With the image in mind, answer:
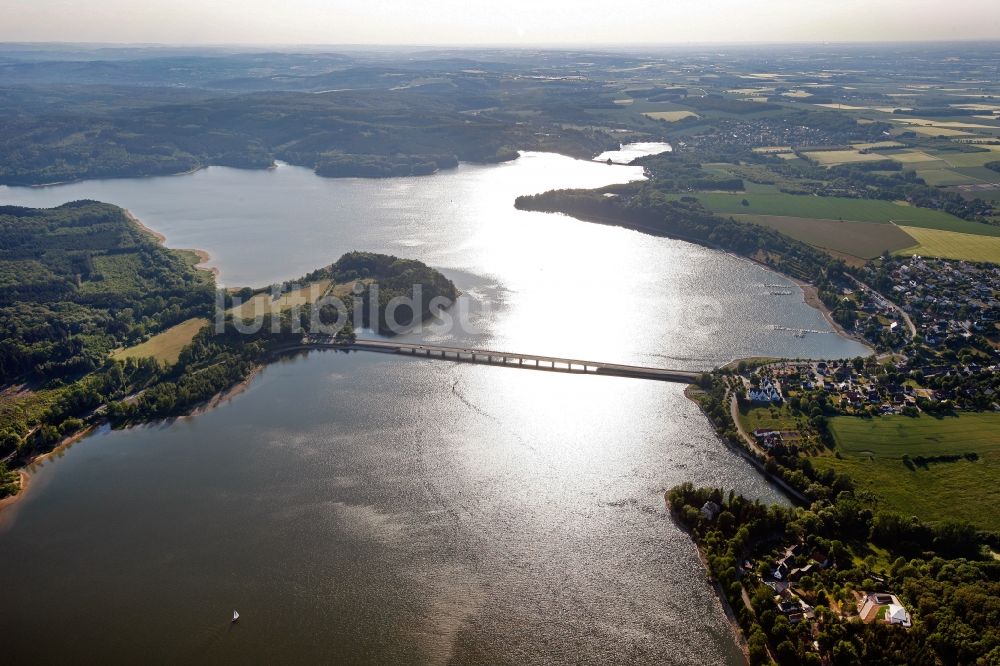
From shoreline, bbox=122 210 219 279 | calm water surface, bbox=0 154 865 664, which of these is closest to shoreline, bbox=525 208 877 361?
calm water surface, bbox=0 154 865 664

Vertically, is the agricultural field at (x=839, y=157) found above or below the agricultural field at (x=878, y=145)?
below

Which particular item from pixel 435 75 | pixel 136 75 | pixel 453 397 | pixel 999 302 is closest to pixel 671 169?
pixel 999 302

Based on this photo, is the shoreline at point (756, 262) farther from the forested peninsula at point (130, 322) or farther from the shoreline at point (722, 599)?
the forested peninsula at point (130, 322)

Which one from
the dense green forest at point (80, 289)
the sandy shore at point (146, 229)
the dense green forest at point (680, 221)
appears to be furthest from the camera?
the sandy shore at point (146, 229)

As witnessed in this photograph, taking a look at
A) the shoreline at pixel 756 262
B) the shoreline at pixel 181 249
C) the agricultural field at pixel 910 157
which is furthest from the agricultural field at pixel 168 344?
the agricultural field at pixel 910 157

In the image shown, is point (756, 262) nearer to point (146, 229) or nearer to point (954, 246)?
point (954, 246)

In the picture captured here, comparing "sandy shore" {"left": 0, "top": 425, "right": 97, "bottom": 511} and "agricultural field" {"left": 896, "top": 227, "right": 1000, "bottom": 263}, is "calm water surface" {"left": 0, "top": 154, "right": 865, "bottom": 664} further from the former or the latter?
"agricultural field" {"left": 896, "top": 227, "right": 1000, "bottom": 263}

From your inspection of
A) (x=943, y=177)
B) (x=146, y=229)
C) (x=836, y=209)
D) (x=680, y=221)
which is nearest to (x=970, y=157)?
(x=943, y=177)
